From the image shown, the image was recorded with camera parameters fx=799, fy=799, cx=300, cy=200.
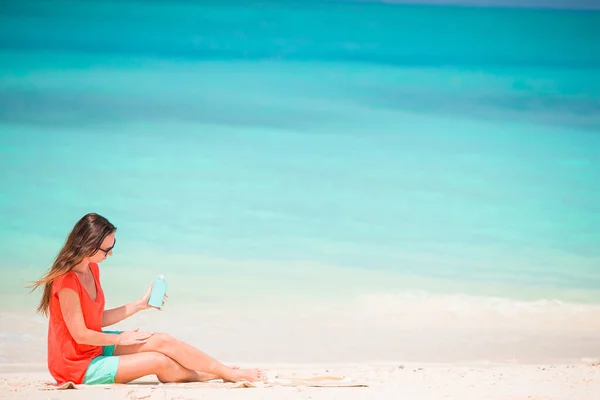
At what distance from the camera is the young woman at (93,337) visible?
317cm

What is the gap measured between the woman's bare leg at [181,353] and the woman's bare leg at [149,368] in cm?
3

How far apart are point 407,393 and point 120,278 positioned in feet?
10.3

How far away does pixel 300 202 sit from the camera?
666cm

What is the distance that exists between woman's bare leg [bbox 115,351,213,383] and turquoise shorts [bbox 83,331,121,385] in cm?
2

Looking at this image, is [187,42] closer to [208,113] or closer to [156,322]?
[208,113]

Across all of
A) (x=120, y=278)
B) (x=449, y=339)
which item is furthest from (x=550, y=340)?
(x=120, y=278)

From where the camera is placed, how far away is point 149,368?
3.30 m

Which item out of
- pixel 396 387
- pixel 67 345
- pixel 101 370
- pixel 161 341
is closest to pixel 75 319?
pixel 67 345

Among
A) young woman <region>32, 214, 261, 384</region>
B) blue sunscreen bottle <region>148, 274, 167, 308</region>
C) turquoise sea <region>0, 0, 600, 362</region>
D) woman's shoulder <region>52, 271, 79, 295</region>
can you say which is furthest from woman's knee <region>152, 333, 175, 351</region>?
turquoise sea <region>0, 0, 600, 362</region>

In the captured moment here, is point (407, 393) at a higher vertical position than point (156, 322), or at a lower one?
lower

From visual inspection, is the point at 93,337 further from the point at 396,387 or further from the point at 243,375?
the point at 396,387

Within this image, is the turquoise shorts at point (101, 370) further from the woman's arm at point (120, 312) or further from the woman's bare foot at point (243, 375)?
the woman's bare foot at point (243, 375)

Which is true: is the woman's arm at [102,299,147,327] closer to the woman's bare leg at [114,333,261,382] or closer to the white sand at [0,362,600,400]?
the woman's bare leg at [114,333,261,382]

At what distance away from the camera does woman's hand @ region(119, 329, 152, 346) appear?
129 inches
